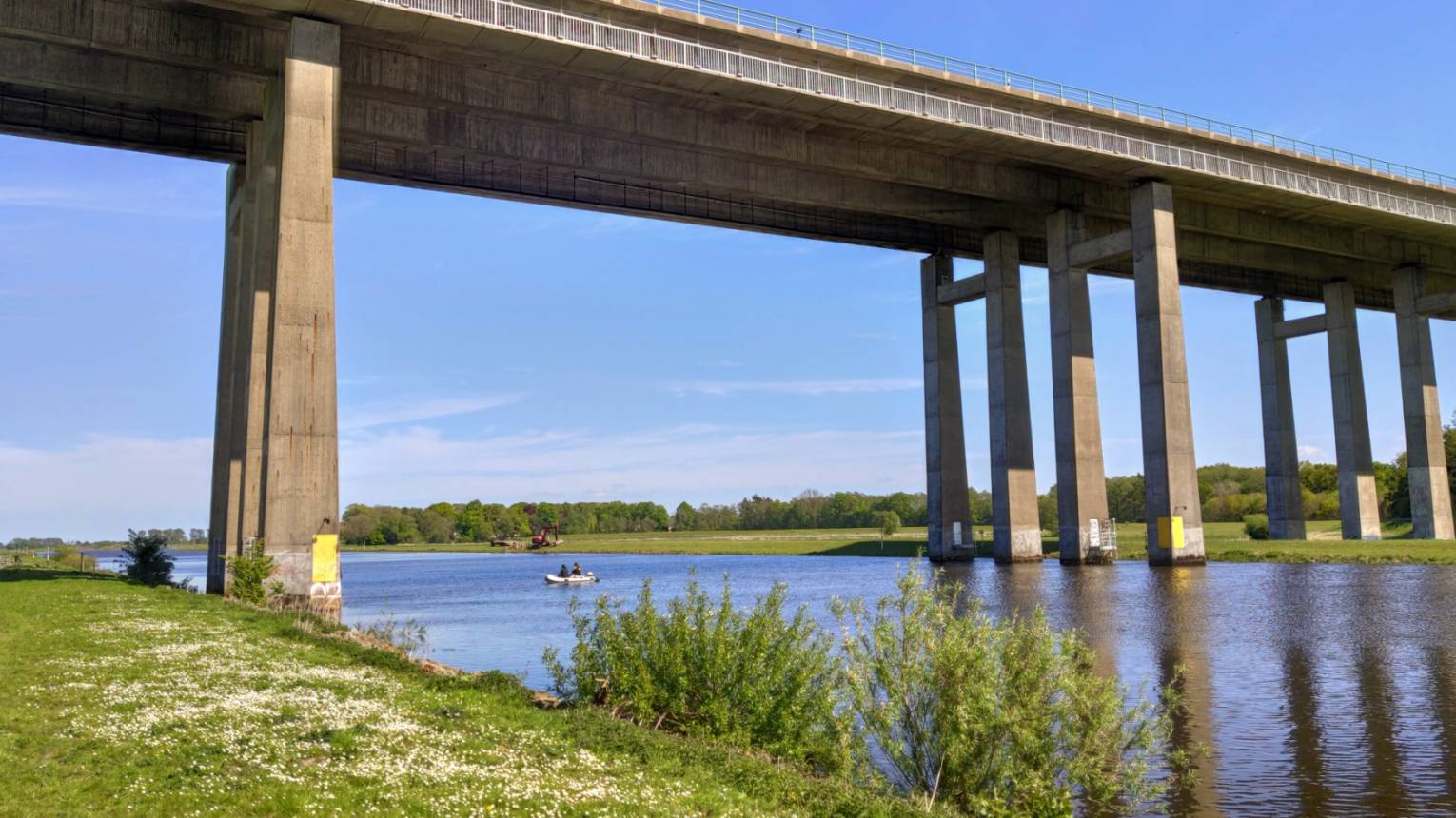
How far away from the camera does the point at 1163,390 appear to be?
51719 millimetres

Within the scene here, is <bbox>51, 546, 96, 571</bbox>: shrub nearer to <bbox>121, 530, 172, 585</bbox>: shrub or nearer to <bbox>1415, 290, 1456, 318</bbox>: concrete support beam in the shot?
<bbox>121, 530, 172, 585</bbox>: shrub

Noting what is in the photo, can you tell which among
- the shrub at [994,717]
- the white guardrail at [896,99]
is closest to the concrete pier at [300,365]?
the white guardrail at [896,99]

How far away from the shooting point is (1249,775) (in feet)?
38.5

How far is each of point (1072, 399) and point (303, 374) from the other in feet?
126

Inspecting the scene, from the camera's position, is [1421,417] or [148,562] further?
[1421,417]

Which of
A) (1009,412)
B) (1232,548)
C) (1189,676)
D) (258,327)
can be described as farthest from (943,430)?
(1189,676)

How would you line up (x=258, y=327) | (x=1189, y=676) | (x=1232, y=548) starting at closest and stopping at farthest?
(x=1189, y=676), (x=258, y=327), (x=1232, y=548)

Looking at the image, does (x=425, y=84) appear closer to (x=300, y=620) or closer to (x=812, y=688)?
(x=300, y=620)

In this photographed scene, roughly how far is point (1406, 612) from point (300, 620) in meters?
27.3

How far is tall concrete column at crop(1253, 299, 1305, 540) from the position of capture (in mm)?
74500

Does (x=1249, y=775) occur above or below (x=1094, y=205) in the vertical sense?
below

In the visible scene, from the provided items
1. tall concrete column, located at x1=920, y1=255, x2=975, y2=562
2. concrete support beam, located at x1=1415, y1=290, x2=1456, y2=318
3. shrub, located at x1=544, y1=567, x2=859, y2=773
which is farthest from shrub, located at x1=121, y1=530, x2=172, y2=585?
concrete support beam, located at x1=1415, y1=290, x2=1456, y2=318

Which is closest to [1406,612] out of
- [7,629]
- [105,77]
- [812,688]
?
[812,688]

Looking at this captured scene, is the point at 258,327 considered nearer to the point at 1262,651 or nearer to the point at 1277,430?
the point at 1262,651
